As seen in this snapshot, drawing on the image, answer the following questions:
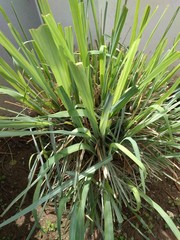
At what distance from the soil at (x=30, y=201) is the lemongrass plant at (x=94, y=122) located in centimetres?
8

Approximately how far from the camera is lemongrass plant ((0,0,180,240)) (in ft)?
2.16

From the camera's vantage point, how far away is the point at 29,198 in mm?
939

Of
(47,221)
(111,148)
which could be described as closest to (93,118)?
(111,148)

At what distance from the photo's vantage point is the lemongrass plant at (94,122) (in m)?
0.66

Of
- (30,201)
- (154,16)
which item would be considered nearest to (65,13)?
(154,16)

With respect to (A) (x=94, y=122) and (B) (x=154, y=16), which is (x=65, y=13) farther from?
(A) (x=94, y=122)

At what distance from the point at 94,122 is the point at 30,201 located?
16.2 inches

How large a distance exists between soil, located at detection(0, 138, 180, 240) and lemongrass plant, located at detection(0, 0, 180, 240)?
0.25 feet

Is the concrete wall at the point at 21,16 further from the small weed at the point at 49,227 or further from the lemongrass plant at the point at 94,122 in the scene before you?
the small weed at the point at 49,227

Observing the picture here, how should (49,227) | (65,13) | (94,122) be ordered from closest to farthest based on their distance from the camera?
(94,122) → (49,227) → (65,13)

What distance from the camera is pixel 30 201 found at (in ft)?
3.07

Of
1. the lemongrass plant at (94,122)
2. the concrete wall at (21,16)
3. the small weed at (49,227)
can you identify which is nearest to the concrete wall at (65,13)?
the concrete wall at (21,16)

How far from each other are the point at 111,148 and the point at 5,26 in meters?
0.62

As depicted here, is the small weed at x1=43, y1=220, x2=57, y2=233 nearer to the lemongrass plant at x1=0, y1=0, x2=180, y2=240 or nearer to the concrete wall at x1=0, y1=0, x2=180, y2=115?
the lemongrass plant at x1=0, y1=0, x2=180, y2=240
